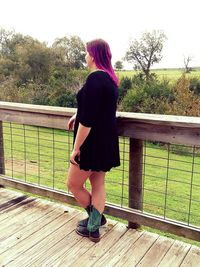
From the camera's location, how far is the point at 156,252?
2.24 m

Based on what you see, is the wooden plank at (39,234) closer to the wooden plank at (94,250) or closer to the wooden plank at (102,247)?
the wooden plank at (94,250)

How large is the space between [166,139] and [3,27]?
26.6m

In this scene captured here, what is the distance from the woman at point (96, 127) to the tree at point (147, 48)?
64.6 feet

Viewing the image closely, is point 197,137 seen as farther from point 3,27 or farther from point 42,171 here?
point 3,27

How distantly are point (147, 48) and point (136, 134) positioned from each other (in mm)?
20220

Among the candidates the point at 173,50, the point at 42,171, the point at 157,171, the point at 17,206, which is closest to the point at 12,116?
the point at 17,206

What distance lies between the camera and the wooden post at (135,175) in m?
2.43

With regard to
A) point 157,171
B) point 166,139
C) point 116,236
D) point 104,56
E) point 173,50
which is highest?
point 173,50

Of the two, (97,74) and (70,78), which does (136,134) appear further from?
(70,78)

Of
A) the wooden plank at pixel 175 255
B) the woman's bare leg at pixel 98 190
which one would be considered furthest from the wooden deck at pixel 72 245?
the woman's bare leg at pixel 98 190

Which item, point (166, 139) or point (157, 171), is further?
point (157, 171)

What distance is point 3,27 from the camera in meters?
26.0

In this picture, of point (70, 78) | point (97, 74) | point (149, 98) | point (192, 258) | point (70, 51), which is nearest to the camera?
point (97, 74)

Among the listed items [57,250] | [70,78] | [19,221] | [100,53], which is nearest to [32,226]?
[19,221]
